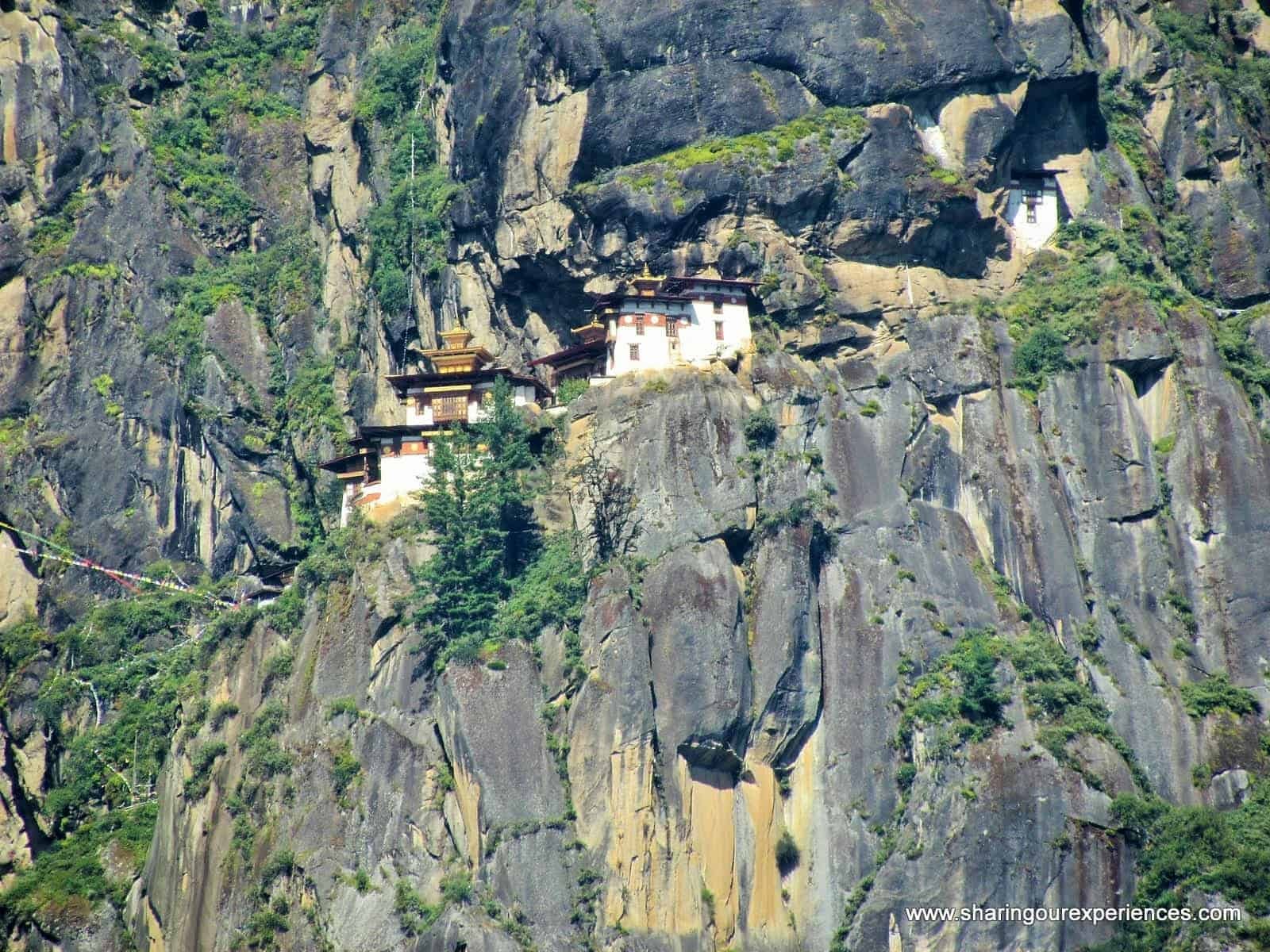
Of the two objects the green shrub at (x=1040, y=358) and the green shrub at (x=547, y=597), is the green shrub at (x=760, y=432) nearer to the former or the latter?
the green shrub at (x=547, y=597)

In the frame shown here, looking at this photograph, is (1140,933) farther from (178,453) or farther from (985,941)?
(178,453)

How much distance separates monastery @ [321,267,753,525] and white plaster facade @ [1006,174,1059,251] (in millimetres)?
11797

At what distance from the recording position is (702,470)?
74.2 m

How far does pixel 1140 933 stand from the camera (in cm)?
6488

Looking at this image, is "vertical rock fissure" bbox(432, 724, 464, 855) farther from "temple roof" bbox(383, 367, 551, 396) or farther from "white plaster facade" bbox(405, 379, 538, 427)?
"temple roof" bbox(383, 367, 551, 396)

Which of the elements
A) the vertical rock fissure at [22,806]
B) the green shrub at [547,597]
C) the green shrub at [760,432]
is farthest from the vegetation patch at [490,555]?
the vertical rock fissure at [22,806]

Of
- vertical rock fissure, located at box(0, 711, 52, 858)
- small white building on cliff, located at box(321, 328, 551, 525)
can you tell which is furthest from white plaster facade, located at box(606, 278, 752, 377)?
vertical rock fissure, located at box(0, 711, 52, 858)

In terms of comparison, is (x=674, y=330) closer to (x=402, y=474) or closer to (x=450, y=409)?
(x=450, y=409)

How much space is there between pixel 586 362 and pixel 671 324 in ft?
12.8

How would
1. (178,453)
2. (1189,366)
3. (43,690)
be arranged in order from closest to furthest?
1. (1189,366)
2. (43,690)
3. (178,453)

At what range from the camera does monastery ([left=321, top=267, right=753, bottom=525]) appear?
78375 mm

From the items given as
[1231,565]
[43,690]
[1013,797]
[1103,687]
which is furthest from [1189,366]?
[43,690]

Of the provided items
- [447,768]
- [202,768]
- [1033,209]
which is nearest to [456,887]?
[447,768]

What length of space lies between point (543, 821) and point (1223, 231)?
3590 cm
